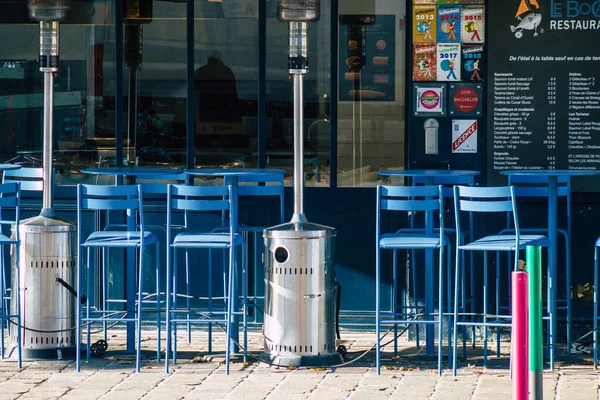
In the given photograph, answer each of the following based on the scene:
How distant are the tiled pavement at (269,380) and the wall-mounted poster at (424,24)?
98.8 inches

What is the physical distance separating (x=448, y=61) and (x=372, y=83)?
2.09 ft

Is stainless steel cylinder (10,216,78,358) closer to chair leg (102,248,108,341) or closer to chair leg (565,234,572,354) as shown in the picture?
chair leg (102,248,108,341)

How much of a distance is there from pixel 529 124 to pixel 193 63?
2.73 metres

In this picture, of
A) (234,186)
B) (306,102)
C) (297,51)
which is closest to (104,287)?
(234,186)

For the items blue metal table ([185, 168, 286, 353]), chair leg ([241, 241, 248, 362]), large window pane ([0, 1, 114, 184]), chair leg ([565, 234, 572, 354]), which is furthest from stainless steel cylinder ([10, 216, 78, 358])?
chair leg ([565, 234, 572, 354])

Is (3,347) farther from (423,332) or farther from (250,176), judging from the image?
(423,332)

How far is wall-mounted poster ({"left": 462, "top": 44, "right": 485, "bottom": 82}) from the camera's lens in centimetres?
967

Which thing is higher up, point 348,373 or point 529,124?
point 529,124

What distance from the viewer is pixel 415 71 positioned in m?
9.76

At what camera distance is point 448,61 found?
9711 mm

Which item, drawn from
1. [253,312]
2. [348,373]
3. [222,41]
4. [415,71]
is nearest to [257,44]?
[222,41]

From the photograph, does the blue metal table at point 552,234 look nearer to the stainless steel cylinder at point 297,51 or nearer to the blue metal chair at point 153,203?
the stainless steel cylinder at point 297,51

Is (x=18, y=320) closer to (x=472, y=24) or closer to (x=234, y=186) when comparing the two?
(x=234, y=186)

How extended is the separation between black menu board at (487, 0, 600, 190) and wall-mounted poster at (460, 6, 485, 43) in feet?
0.23
